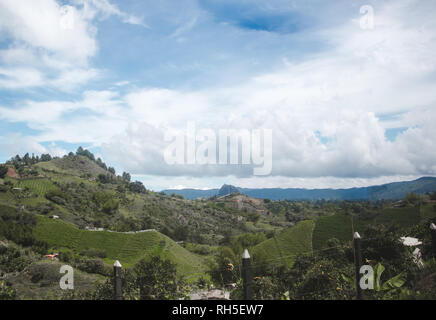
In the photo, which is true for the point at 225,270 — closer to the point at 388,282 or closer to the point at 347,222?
the point at 388,282

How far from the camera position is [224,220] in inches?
3460

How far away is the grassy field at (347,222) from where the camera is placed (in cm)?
3340

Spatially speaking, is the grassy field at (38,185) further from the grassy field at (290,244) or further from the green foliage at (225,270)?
the green foliage at (225,270)

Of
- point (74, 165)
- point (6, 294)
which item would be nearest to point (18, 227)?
point (6, 294)

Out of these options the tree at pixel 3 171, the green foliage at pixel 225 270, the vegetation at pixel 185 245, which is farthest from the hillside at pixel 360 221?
the tree at pixel 3 171

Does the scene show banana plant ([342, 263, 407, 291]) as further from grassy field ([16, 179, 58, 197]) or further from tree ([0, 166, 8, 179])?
tree ([0, 166, 8, 179])

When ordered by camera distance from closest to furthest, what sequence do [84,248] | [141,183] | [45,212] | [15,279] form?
[15,279] → [84,248] → [45,212] → [141,183]

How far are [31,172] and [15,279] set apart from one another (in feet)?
221

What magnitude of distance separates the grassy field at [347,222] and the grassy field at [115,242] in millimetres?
14779

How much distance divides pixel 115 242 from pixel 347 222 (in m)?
32.2

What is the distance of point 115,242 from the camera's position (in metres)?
47.4
